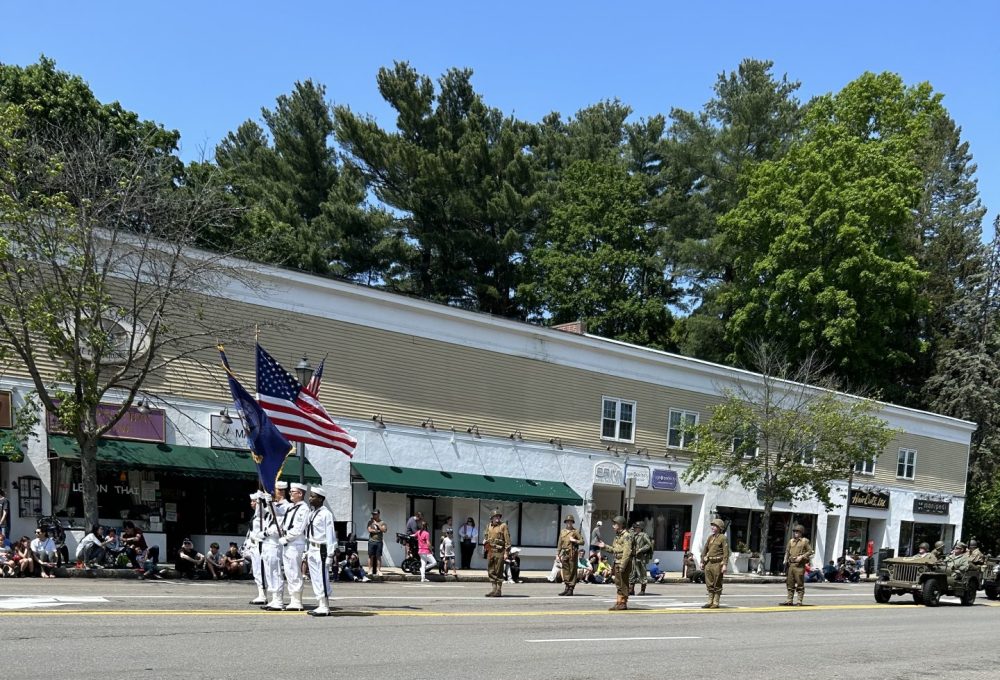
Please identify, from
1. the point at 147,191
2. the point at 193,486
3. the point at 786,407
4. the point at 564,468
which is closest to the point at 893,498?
the point at 786,407

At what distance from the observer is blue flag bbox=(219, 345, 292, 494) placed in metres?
16.5

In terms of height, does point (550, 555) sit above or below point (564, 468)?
below

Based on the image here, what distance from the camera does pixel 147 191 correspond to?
24.3 metres

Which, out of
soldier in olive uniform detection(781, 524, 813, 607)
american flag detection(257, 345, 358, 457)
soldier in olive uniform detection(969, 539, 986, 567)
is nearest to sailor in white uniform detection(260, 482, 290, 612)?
american flag detection(257, 345, 358, 457)

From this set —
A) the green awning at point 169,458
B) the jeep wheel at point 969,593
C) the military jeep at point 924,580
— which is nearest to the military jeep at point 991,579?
the jeep wheel at point 969,593

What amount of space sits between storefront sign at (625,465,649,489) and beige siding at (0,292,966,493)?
744 mm

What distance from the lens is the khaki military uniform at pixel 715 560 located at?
20078mm

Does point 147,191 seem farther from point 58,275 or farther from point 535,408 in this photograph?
point 535,408

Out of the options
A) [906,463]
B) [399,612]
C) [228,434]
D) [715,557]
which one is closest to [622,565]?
[715,557]

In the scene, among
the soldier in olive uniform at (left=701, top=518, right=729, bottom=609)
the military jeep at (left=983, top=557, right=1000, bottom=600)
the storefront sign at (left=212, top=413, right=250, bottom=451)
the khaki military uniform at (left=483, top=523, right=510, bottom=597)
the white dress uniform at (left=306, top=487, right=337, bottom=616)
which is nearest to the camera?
the white dress uniform at (left=306, top=487, right=337, bottom=616)

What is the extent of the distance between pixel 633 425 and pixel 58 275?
21206 mm

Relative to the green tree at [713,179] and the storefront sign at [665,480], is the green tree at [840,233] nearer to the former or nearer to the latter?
the green tree at [713,179]

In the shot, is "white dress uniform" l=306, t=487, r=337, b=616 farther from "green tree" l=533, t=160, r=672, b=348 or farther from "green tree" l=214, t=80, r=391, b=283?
"green tree" l=533, t=160, r=672, b=348

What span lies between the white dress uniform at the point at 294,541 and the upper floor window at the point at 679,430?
25325 mm
